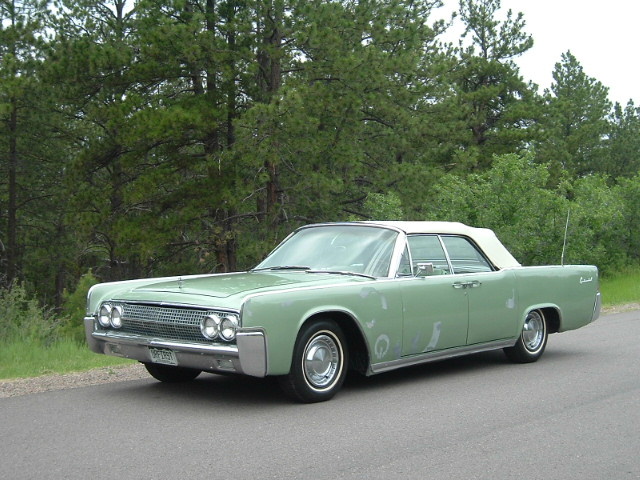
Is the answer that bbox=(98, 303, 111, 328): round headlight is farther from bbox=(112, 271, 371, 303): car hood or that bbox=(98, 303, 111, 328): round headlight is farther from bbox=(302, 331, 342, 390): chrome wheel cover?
bbox=(302, 331, 342, 390): chrome wheel cover

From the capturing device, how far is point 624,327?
41.5 feet

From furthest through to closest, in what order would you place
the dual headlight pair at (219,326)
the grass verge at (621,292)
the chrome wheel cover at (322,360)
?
1. the grass verge at (621,292)
2. the chrome wheel cover at (322,360)
3. the dual headlight pair at (219,326)

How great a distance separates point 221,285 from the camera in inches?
281

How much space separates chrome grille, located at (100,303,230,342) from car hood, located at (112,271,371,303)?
9 centimetres

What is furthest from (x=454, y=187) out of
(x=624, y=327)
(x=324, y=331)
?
(x=324, y=331)

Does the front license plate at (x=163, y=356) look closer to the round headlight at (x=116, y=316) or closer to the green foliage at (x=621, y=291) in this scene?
the round headlight at (x=116, y=316)

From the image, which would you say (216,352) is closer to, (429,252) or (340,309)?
(340,309)

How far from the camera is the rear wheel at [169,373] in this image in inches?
305

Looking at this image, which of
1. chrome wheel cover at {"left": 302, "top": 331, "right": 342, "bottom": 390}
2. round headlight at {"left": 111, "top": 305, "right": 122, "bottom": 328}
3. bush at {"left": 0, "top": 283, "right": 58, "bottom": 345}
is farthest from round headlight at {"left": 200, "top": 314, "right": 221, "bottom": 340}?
bush at {"left": 0, "top": 283, "right": 58, "bottom": 345}

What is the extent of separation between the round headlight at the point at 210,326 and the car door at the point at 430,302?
6.32ft

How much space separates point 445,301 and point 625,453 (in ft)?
9.14

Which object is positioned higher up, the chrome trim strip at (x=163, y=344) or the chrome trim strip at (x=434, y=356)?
the chrome trim strip at (x=163, y=344)

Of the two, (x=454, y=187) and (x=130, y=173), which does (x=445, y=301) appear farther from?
(x=130, y=173)

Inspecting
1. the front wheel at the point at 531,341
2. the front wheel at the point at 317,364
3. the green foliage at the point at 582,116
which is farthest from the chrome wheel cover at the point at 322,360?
the green foliage at the point at 582,116
